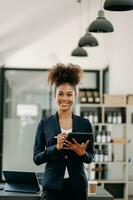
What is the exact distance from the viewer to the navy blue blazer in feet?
8.75

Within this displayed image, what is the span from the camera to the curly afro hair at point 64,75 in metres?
2.77

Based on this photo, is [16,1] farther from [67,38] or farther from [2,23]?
[67,38]

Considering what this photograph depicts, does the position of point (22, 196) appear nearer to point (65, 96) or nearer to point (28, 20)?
point (65, 96)

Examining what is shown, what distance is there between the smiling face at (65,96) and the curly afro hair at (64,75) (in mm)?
37

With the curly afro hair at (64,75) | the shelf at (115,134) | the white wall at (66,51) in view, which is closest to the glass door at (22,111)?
the white wall at (66,51)

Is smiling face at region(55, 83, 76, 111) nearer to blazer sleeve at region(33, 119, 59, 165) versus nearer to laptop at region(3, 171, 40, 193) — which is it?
blazer sleeve at region(33, 119, 59, 165)

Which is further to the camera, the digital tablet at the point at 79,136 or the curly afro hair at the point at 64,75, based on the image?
the curly afro hair at the point at 64,75

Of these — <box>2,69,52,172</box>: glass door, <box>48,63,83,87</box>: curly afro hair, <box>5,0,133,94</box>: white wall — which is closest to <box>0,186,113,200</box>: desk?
<box>48,63,83,87</box>: curly afro hair

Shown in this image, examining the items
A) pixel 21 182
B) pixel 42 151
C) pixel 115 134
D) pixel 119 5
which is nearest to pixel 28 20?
pixel 115 134

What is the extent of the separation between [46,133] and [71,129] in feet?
0.49

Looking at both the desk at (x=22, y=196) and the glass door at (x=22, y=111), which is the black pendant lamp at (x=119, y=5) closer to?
the desk at (x=22, y=196)

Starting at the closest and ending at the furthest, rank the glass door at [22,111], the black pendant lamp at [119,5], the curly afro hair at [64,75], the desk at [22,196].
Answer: the curly afro hair at [64,75]
the desk at [22,196]
the black pendant lamp at [119,5]
the glass door at [22,111]

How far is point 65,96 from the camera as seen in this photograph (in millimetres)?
2717

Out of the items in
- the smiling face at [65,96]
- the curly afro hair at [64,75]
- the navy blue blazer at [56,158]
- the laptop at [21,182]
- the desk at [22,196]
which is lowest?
the desk at [22,196]
